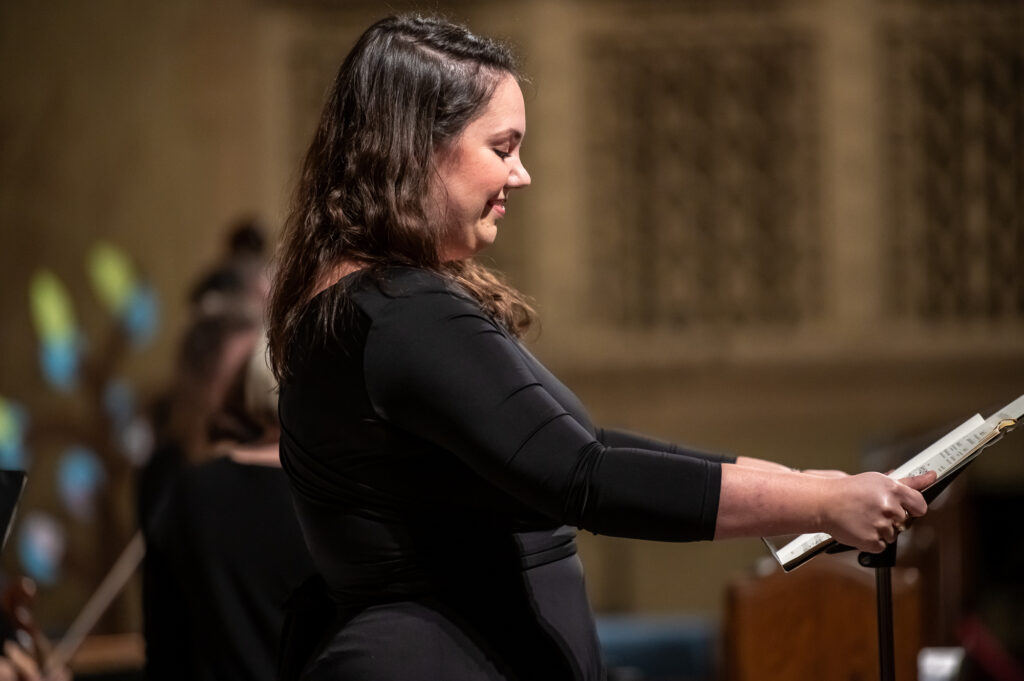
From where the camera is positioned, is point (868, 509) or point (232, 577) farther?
point (232, 577)

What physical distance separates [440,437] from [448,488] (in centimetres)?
10

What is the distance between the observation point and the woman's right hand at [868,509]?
4.64ft

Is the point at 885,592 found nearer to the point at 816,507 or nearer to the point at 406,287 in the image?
the point at 816,507

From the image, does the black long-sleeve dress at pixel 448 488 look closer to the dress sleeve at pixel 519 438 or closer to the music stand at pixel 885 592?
the dress sleeve at pixel 519 438

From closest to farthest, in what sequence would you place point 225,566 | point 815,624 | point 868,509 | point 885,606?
point 868,509
point 885,606
point 225,566
point 815,624

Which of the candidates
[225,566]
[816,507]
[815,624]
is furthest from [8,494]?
[815,624]

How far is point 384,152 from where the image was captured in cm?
160

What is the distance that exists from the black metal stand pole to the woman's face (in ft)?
2.01

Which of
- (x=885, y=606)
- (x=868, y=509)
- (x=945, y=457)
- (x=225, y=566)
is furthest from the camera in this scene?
(x=225, y=566)

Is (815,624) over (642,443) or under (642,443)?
under

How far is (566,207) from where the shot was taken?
609 centimetres

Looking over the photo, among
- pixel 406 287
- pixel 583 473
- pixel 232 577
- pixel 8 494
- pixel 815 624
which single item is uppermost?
pixel 406 287

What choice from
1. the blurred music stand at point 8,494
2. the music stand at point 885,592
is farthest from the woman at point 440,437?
the blurred music stand at point 8,494

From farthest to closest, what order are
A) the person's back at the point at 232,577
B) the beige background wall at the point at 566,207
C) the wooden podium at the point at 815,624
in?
1. the beige background wall at the point at 566,207
2. the wooden podium at the point at 815,624
3. the person's back at the point at 232,577
